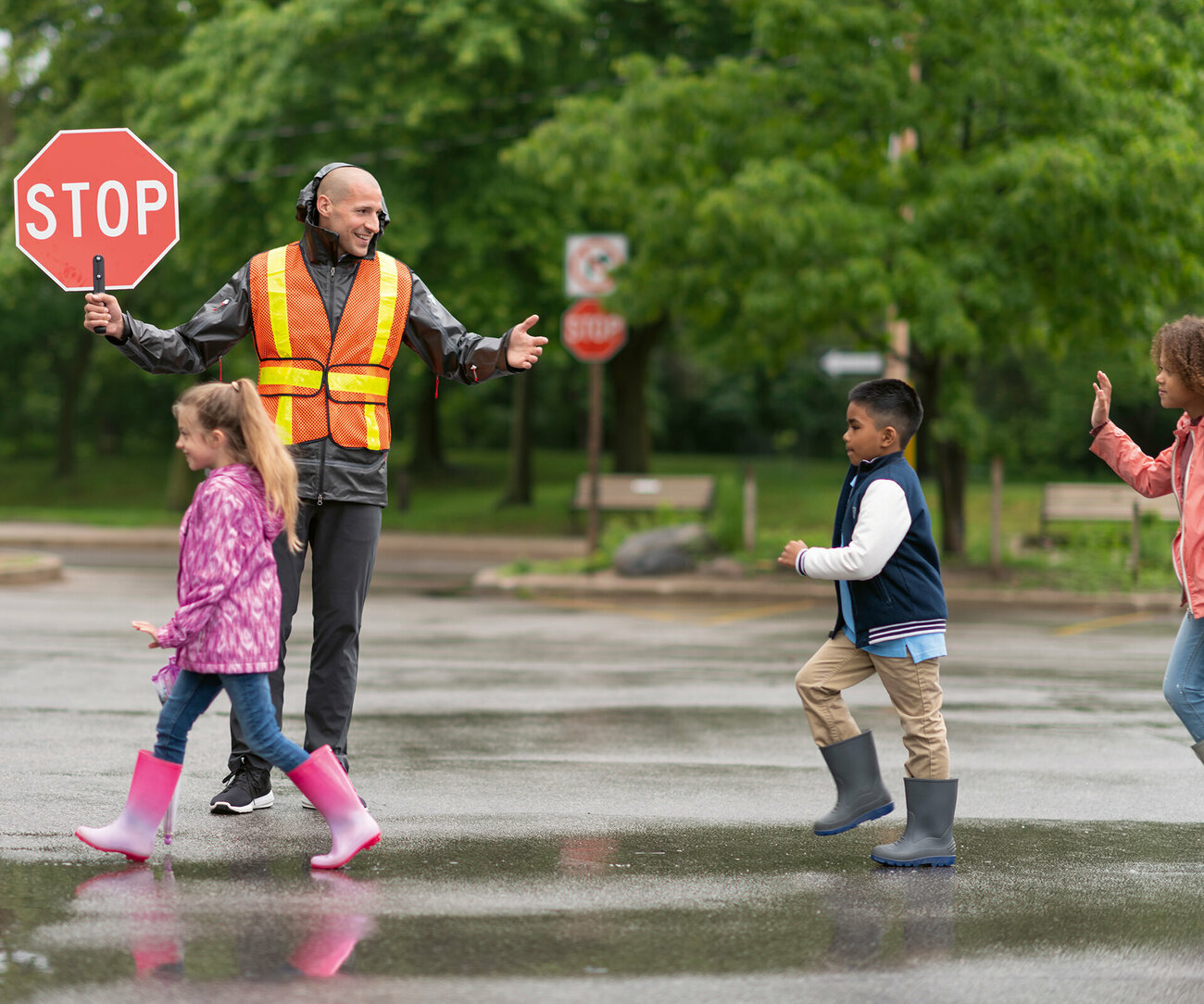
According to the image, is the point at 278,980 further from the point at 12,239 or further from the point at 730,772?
the point at 12,239

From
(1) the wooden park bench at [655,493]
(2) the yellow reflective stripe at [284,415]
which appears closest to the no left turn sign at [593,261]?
(1) the wooden park bench at [655,493]

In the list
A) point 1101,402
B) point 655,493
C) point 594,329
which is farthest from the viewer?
point 655,493

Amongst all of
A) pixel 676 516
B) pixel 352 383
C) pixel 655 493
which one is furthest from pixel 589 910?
pixel 655 493

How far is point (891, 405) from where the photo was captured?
16.9ft

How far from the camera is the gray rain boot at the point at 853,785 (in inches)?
209

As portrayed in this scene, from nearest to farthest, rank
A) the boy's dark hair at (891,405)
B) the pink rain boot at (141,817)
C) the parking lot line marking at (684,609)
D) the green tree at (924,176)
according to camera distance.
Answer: the pink rain boot at (141,817), the boy's dark hair at (891,405), the parking lot line marking at (684,609), the green tree at (924,176)

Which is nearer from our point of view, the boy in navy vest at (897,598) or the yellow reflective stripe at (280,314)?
the boy in navy vest at (897,598)

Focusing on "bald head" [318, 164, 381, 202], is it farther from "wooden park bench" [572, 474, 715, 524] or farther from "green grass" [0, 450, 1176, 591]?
"wooden park bench" [572, 474, 715, 524]

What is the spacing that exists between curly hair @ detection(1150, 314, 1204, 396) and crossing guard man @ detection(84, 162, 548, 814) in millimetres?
2093

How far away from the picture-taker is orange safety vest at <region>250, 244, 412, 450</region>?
18.2ft

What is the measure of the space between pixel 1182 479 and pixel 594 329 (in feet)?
42.5

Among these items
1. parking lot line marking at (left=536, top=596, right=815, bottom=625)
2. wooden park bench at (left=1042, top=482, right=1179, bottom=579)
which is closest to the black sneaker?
parking lot line marking at (left=536, top=596, right=815, bottom=625)

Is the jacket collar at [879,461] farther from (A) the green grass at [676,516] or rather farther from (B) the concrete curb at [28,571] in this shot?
(B) the concrete curb at [28,571]

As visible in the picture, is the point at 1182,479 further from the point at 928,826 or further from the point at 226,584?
the point at 226,584
